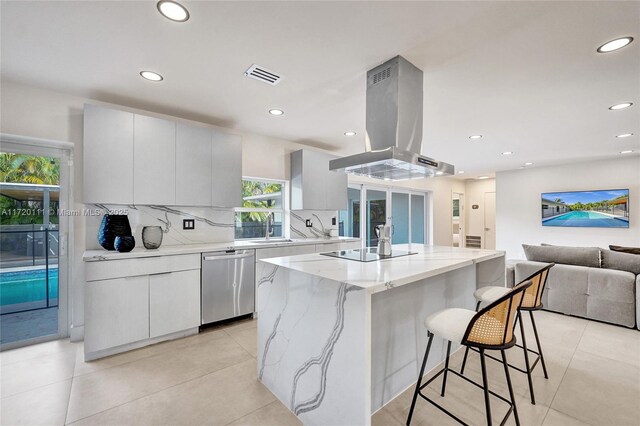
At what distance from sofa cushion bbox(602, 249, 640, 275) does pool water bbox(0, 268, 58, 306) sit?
6.25 meters

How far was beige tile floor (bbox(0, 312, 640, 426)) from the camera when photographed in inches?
71.9

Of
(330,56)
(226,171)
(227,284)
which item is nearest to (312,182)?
(226,171)

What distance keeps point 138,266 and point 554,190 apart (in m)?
7.99

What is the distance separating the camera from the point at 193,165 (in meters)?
3.33

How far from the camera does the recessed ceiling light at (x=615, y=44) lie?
Answer: 6.35 ft

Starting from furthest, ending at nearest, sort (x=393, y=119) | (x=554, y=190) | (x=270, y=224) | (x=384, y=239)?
(x=554, y=190) < (x=270, y=224) < (x=384, y=239) < (x=393, y=119)

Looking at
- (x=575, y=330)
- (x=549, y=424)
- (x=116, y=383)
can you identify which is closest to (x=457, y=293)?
(x=549, y=424)

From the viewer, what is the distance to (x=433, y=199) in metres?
7.88

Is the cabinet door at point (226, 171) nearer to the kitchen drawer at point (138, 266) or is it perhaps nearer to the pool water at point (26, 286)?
the kitchen drawer at point (138, 266)

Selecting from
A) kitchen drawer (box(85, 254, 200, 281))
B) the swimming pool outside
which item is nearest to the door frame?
the swimming pool outside

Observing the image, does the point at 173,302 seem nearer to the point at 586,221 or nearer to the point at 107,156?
the point at 107,156

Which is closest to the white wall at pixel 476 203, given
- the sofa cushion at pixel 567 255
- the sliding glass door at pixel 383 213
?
the sliding glass door at pixel 383 213

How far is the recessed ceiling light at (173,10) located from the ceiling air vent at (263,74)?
2.09 feet

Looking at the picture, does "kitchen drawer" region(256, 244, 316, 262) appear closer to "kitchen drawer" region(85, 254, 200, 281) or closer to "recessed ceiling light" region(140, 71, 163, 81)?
"kitchen drawer" region(85, 254, 200, 281)
